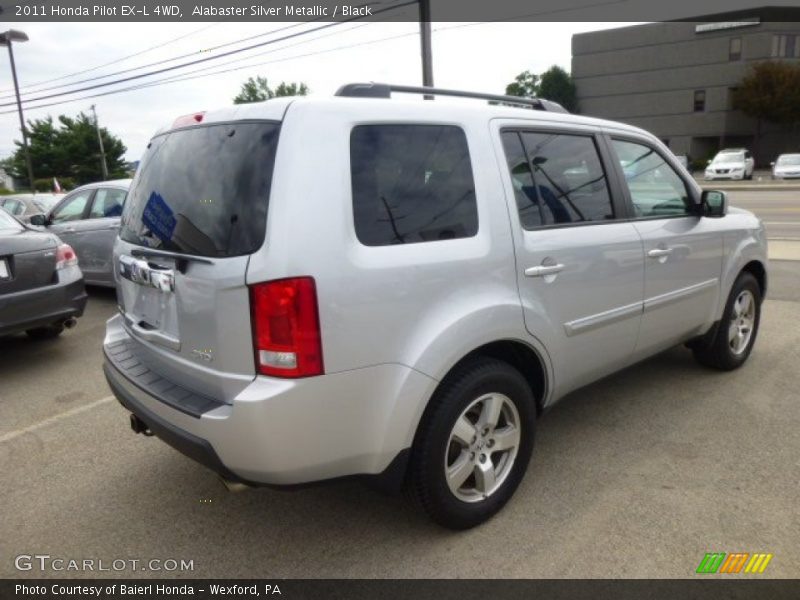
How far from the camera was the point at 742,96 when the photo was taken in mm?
44281

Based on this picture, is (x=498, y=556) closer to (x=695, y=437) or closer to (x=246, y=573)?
(x=246, y=573)

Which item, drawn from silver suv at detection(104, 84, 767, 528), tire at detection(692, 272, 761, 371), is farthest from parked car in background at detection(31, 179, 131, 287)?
tire at detection(692, 272, 761, 371)

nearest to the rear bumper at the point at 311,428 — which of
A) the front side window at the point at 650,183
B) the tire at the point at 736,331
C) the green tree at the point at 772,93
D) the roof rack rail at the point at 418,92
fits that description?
the roof rack rail at the point at 418,92

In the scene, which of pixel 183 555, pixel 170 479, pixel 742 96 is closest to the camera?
pixel 183 555

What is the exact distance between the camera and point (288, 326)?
6.62 feet

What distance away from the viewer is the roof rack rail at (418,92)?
2.51 meters

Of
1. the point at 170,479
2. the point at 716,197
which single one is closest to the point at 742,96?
the point at 716,197

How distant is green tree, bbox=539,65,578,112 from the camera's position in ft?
181

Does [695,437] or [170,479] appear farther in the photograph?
[695,437]

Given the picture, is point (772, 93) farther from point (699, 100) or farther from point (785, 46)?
point (785, 46)

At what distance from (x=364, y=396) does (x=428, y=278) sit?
0.51 metres

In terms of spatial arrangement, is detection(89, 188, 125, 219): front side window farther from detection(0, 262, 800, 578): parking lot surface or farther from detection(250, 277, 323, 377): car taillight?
detection(250, 277, 323, 377): car taillight

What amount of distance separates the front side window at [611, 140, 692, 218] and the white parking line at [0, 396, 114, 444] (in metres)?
3.89

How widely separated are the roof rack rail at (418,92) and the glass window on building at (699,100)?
178ft
